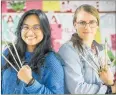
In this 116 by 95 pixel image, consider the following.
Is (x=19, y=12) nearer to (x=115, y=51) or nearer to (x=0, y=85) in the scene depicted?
(x=0, y=85)

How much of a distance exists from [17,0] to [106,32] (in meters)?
0.44

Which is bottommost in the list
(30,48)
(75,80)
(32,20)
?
(75,80)

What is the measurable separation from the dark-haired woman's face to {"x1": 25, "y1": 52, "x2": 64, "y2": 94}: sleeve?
108mm

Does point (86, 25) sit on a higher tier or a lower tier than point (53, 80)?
higher

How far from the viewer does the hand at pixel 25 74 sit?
0.83 metres

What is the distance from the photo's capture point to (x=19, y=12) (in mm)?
945

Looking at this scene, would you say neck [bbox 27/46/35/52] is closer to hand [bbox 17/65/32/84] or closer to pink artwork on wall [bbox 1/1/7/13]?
hand [bbox 17/65/32/84]

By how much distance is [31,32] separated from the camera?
90cm

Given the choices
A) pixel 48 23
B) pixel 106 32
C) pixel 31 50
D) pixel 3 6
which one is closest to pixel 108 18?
pixel 106 32

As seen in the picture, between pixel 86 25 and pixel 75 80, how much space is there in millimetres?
248

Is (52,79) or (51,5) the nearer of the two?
(52,79)

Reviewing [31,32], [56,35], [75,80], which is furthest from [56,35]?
[75,80]

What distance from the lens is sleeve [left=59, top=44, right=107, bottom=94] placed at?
89cm

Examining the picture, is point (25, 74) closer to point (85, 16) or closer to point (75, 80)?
point (75, 80)
